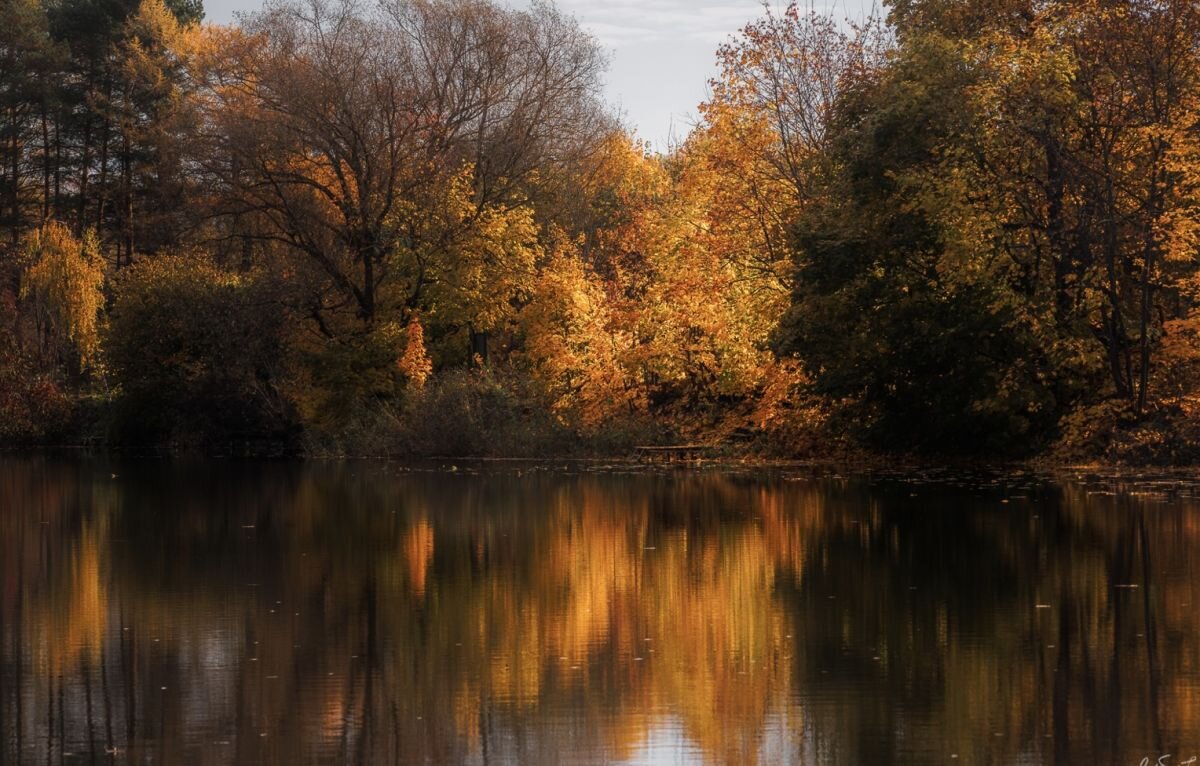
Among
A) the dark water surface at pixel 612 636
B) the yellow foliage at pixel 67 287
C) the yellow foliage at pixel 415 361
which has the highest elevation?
the yellow foliage at pixel 67 287

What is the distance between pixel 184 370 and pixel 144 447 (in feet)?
18.0

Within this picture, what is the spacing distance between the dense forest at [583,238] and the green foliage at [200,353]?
0.35 ft

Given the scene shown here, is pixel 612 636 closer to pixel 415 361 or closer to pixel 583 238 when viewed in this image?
pixel 415 361

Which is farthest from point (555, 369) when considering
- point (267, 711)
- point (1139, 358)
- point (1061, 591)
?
point (267, 711)

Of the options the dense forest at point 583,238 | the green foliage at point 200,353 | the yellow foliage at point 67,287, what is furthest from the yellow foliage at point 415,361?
the yellow foliage at point 67,287

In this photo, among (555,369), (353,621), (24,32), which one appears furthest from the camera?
(24,32)

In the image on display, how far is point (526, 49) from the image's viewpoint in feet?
174

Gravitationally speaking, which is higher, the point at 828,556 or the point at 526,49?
the point at 526,49

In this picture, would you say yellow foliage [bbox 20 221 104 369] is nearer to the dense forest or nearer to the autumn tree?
the dense forest

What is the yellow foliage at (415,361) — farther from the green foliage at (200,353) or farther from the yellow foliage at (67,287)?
the yellow foliage at (67,287)

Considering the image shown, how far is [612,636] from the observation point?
42.0ft

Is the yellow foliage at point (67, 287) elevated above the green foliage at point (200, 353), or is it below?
above

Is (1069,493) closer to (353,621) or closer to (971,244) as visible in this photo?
(971,244)

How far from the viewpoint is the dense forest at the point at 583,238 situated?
33.2 metres
